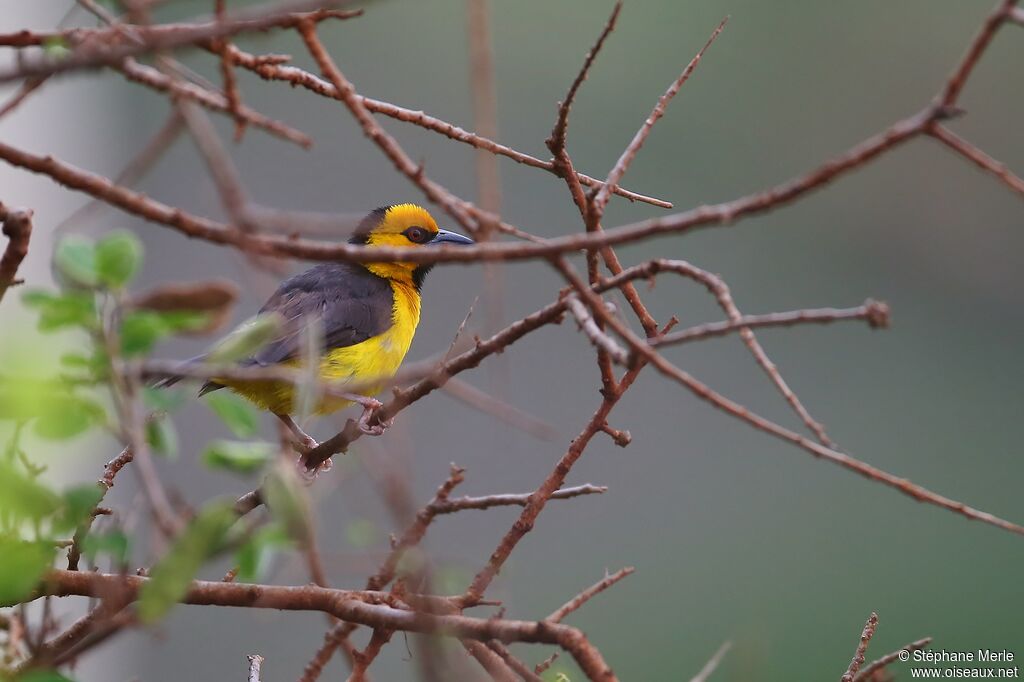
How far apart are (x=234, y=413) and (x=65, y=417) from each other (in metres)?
0.13

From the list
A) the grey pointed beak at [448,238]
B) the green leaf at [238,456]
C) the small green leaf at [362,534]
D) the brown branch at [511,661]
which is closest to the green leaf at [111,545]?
the green leaf at [238,456]

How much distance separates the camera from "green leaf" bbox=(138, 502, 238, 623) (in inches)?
28.5

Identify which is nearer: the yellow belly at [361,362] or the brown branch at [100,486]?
the brown branch at [100,486]

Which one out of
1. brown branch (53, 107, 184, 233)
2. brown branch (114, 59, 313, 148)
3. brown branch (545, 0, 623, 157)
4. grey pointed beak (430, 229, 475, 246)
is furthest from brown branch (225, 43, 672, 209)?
grey pointed beak (430, 229, 475, 246)

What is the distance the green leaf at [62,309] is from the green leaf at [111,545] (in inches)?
7.7

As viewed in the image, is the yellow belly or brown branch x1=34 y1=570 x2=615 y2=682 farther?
the yellow belly

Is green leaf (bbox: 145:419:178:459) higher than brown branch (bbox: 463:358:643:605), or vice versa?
brown branch (bbox: 463:358:643:605)

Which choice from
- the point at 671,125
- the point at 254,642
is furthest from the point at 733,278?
the point at 254,642

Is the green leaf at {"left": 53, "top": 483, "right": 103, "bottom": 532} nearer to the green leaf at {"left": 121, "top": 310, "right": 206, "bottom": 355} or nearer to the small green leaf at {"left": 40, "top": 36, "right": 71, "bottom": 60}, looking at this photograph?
the green leaf at {"left": 121, "top": 310, "right": 206, "bottom": 355}

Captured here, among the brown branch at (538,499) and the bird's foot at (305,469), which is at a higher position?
the bird's foot at (305,469)

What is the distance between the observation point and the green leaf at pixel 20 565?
0.84m

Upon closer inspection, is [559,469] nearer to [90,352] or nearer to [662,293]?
[90,352]

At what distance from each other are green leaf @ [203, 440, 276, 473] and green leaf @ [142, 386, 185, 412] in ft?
0.19

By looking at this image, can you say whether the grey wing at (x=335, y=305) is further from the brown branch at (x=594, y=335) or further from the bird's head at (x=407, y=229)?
the brown branch at (x=594, y=335)
